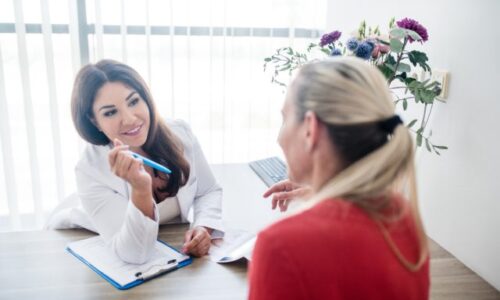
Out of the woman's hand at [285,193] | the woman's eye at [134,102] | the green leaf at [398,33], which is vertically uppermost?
the green leaf at [398,33]

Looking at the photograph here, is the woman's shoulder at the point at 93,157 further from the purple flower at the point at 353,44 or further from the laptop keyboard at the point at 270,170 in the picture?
the purple flower at the point at 353,44

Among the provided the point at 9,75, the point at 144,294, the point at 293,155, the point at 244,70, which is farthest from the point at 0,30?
the point at 293,155

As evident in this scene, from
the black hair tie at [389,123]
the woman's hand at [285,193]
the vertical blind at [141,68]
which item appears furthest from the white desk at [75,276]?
the vertical blind at [141,68]

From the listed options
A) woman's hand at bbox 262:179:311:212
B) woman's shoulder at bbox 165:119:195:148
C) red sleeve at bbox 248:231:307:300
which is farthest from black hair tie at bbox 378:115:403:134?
woman's shoulder at bbox 165:119:195:148

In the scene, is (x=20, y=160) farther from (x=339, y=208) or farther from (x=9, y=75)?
(x=339, y=208)

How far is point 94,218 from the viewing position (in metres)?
1.37

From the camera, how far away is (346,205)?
0.71 meters

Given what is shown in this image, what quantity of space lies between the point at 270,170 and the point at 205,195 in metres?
0.40

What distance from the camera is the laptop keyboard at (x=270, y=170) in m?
1.87

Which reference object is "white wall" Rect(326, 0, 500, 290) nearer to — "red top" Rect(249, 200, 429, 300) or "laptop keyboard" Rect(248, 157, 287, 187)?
"laptop keyboard" Rect(248, 157, 287, 187)

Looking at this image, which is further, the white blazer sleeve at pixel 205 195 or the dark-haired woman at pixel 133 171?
the white blazer sleeve at pixel 205 195

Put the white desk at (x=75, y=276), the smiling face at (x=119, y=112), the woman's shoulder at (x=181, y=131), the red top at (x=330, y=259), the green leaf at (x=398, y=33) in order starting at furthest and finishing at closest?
the woman's shoulder at (x=181, y=131), the smiling face at (x=119, y=112), the green leaf at (x=398, y=33), the white desk at (x=75, y=276), the red top at (x=330, y=259)

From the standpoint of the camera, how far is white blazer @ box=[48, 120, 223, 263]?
1248mm

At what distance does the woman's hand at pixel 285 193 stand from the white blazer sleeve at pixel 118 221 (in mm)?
337
